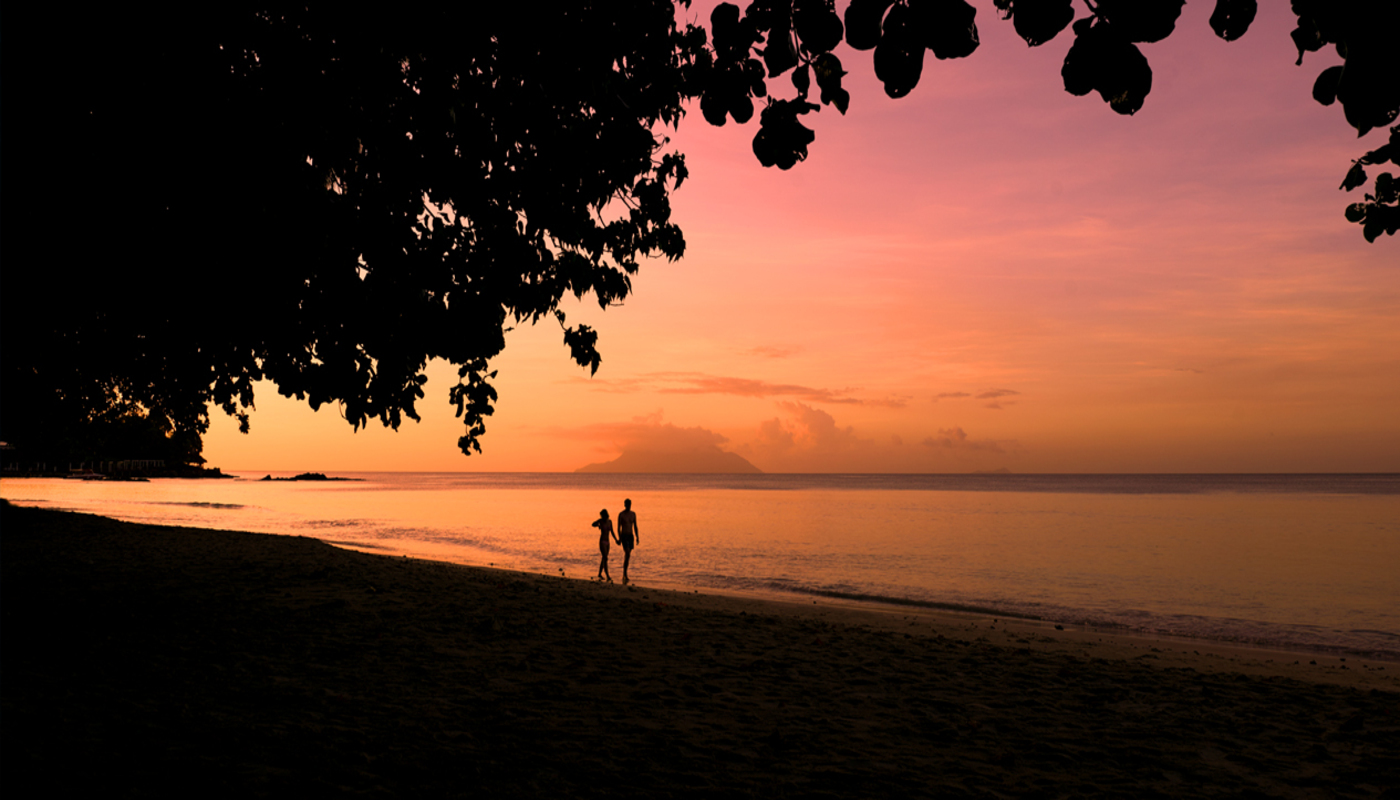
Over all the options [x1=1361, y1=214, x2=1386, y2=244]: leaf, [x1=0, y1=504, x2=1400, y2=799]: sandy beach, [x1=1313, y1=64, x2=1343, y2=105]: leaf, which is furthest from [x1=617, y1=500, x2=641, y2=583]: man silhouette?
[x1=1313, y1=64, x2=1343, y2=105]: leaf

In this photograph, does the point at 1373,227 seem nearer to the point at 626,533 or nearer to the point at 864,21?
the point at 864,21

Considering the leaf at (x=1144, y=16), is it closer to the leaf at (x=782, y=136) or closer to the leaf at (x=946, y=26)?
the leaf at (x=946, y=26)

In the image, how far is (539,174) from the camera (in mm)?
6293

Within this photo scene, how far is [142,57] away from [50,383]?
780 centimetres

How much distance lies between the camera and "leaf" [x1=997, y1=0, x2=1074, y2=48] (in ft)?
7.54

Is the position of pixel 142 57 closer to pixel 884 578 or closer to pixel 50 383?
pixel 50 383

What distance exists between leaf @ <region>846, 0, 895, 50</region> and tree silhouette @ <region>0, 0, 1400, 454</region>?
39 centimetres

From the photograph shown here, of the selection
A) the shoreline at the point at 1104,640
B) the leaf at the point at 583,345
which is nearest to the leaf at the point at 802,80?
the leaf at the point at 583,345

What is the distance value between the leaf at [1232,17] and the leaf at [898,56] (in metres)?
1.13

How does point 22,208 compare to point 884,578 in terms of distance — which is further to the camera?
point 884,578

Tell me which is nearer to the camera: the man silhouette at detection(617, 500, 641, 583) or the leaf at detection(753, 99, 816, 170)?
the leaf at detection(753, 99, 816, 170)

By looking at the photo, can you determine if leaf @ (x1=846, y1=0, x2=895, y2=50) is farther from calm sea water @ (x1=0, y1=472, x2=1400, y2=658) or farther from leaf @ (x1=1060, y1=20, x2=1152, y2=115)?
calm sea water @ (x1=0, y1=472, x2=1400, y2=658)

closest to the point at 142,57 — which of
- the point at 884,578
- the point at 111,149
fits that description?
the point at 111,149

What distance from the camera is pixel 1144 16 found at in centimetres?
213
